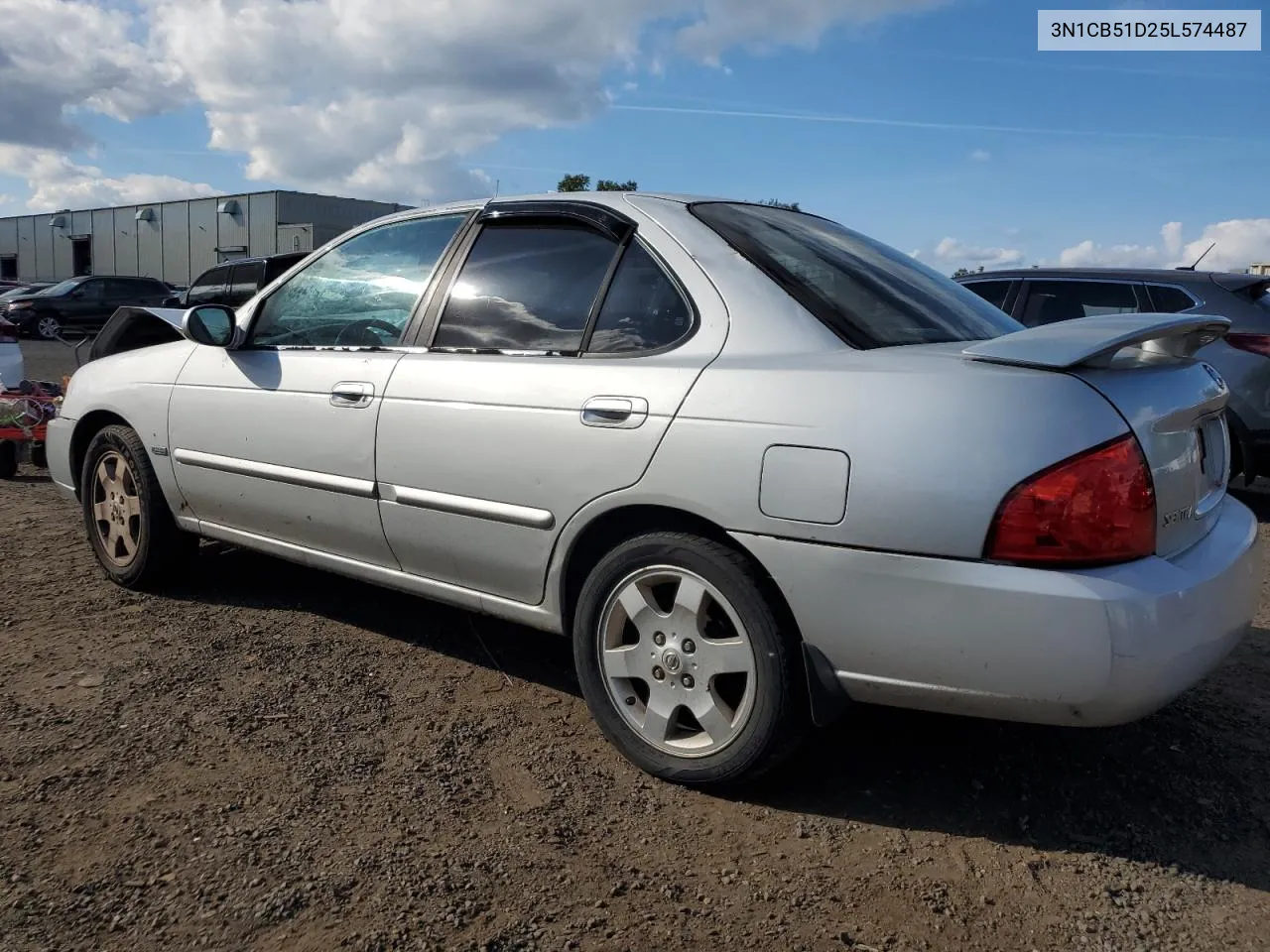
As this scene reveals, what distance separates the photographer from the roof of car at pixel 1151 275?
6668 mm

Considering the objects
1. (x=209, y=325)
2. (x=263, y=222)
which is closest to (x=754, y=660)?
(x=209, y=325)

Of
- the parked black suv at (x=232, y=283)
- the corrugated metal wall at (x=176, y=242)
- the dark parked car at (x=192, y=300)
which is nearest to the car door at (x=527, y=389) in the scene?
the dark parked car at (x=192, y=300)

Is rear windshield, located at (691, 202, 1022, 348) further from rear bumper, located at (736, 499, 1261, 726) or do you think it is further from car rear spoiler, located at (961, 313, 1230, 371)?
rear bumper, located at (736, 499, 1261, 726)

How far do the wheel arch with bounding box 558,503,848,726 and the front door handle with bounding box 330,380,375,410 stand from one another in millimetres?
955

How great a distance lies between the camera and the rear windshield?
281 cm

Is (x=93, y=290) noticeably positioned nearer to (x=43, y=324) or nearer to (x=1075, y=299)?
(x=43, y=324)

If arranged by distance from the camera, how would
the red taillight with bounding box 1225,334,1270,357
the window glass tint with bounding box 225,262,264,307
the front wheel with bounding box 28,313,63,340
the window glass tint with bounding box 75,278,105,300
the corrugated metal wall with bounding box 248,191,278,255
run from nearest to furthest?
the red taillight with bounding box 1225,334,1270,357 < the window glass tint with bounding box 225,262,264,307 < the front wheel with bounding box 28,313,63,340 < the window glass tint with bounding box 75,278,105,300 < the corrugated metal wall with bounding box 248,191,278,255

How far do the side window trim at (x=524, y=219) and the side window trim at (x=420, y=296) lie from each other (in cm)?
4

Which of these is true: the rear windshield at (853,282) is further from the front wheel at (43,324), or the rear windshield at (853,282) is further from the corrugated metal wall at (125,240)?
the corrugated metal wall at (125,240)

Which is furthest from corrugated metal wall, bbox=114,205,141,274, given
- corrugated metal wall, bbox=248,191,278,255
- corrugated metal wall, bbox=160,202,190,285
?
corrugated metal wall, bbox=248,191,278,255

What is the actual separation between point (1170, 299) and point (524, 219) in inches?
204

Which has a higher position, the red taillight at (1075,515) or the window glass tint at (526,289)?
the window glass tint at (526,289)

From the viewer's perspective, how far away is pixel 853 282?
9.92 ft

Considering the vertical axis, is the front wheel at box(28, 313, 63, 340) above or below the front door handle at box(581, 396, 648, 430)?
below
